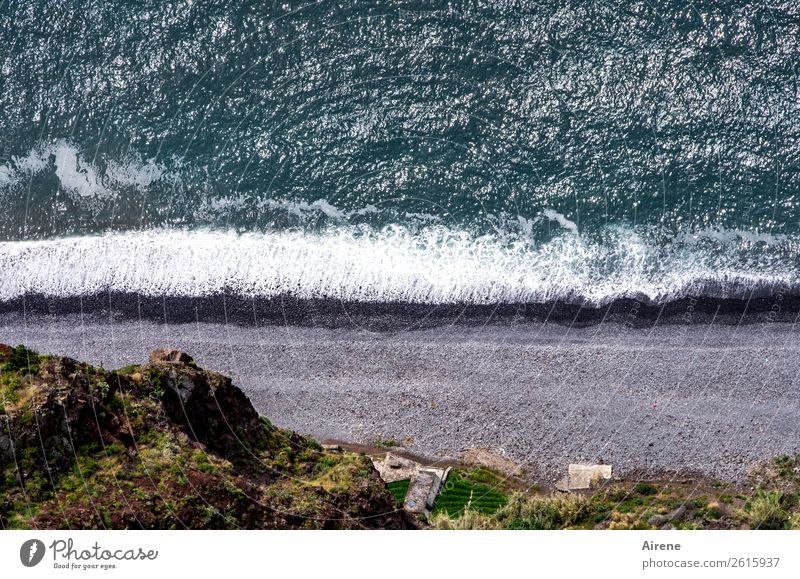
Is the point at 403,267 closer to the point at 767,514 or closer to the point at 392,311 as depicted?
the point at 392,311

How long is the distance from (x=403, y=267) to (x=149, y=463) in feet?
66.4

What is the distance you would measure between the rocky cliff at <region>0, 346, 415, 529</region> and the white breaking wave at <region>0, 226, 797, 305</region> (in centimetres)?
1212

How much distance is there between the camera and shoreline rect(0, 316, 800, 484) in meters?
44.7

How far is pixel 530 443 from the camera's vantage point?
45.2 m

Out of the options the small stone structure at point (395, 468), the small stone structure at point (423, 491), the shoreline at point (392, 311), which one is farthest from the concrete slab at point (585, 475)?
the small stone structure at point (395, 468)

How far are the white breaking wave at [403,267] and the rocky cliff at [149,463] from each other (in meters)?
12.1

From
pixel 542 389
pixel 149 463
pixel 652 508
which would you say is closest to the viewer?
pixel 149 463

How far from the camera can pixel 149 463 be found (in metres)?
34.2

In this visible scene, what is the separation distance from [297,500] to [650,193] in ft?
91.4

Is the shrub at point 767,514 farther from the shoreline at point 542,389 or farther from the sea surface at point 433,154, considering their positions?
the sea surface at point 433,154

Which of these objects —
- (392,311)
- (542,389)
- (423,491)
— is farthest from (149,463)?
(542,389)

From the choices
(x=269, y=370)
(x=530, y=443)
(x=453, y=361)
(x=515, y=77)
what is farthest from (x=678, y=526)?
(x=515, y=77)

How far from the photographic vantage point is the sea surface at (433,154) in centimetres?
4856

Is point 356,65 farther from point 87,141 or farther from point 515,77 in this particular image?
point 87,141
